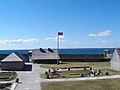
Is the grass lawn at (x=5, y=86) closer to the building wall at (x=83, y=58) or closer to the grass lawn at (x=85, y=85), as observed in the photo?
the grass lawn at (x=85, y=85)

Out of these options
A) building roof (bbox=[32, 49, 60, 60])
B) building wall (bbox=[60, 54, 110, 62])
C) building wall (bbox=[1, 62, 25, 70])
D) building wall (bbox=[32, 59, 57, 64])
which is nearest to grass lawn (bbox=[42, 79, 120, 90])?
building wall (bbox=[1, 62, 25, 70])

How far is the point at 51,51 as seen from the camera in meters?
80.1

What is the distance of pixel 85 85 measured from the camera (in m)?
38.0

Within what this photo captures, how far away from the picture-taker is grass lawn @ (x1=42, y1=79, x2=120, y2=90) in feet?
118

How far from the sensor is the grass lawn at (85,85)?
35906mm

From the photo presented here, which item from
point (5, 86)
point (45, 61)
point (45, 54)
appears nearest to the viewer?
point (5, 86)

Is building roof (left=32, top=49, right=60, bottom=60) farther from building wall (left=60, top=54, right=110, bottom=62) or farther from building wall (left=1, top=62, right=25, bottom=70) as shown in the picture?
building wall (left=1, top=62, right=25, bottom=70)

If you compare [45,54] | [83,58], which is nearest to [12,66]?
[45,54]

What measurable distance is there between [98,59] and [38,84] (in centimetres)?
4937

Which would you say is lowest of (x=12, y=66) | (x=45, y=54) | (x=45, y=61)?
(x=12, y=66)

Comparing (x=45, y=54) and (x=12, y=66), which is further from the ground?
(x=45, y=54)

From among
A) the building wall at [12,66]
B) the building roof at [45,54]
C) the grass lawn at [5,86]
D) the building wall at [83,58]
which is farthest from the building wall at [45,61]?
the grass lawn at [5,86]

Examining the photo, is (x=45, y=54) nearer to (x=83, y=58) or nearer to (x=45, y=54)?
(x=45, y=54)

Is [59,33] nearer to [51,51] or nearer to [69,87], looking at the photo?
[51,51]
